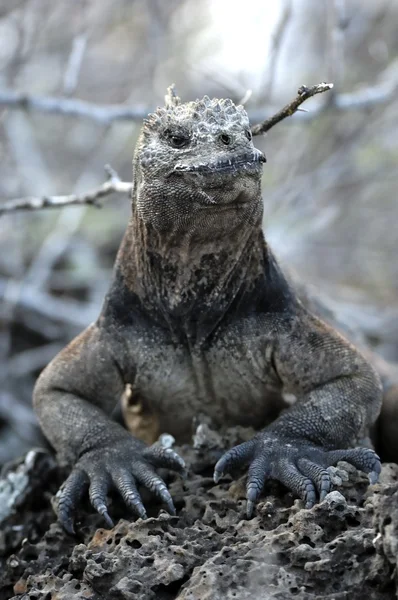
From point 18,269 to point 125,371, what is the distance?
19.9ft

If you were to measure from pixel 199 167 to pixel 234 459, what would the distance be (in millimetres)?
1300

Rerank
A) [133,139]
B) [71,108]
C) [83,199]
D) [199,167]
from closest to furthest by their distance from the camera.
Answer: [199,167] → [83,199] → [71,108] → [133,139]

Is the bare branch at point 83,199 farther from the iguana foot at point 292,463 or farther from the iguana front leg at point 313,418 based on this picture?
the iguana foot at point 292,463

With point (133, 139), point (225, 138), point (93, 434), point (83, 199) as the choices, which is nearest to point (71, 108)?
point (83, 199)

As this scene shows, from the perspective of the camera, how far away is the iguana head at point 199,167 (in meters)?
3.75

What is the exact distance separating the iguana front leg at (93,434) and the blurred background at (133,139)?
303 cm

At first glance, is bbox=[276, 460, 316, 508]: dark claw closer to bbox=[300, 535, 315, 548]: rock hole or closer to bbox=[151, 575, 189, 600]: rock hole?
bbox=[300, 535, 315, 548]: rock hole

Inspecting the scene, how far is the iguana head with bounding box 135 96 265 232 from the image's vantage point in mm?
3754

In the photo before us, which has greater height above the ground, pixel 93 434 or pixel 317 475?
pixel 93 434

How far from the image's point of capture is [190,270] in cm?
430

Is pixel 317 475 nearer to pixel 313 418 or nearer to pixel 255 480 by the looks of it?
pixel 255 480

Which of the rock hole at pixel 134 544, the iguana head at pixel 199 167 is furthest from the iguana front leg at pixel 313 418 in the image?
the iguana head at pixel 199 167

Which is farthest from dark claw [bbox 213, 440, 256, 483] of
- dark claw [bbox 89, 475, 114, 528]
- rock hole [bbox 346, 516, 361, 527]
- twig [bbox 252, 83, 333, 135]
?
twig [bbox 252, 83, 333, 135]

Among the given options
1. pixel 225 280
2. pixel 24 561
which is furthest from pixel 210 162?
pixel 24 561
